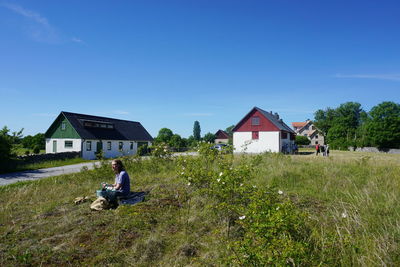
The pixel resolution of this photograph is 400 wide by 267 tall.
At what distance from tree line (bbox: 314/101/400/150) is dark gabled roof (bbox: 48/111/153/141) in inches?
1748

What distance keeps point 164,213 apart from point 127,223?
0.89m

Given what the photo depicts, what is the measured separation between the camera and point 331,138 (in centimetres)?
6569

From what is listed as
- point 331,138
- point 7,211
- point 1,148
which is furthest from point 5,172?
point 331,138

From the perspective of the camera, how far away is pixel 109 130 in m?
34.9

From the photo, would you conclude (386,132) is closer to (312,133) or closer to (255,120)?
(255,120)

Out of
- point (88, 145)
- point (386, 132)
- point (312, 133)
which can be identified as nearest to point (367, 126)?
point (386, 132)

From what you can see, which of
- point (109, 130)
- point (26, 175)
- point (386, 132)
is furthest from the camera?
point (386, 132)

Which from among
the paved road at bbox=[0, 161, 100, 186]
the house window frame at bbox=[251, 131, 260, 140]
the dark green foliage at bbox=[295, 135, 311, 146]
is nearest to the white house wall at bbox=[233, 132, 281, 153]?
the house window frame at bbox=[251, 131, 260, 140]

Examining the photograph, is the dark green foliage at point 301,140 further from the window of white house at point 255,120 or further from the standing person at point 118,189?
the standing person at point 118,189

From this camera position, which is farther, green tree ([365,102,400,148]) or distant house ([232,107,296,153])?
green tree ([365,102,400,148])

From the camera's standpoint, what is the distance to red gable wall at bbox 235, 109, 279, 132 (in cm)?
3469

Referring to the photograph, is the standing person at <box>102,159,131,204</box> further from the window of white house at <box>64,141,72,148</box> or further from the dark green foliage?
the dark green foliage

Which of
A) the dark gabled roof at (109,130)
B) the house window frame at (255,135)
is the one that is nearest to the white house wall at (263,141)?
the house window frame at (255,135)

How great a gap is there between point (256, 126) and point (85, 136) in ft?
75.7
